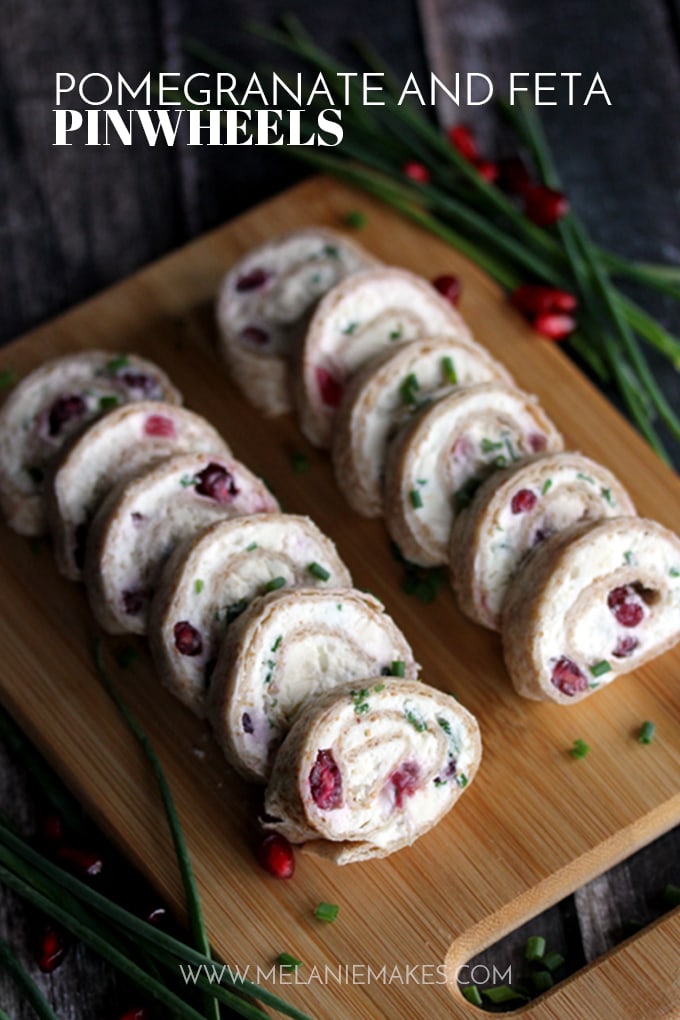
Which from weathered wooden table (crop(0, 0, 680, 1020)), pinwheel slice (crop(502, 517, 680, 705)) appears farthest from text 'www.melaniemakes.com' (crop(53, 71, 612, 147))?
pinwheel slice (crop(502, 517, 680, 705))

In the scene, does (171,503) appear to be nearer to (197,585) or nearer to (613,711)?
(197,585)

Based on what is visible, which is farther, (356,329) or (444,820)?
(356,329)

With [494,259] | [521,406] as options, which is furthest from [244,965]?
[494,259]

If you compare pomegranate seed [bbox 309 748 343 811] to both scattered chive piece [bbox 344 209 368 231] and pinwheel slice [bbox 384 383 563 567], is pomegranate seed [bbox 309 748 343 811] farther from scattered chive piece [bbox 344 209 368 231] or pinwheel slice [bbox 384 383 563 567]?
scattered chive piece [bbox 344 209 368 231]

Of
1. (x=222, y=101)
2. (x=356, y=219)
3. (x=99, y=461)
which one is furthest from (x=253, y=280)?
(x=222, y=101)

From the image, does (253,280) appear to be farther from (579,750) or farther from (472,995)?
(472,995)

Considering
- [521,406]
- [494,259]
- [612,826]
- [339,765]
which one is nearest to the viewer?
[339,765]

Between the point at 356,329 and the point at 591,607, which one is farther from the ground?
the point at 356,329
